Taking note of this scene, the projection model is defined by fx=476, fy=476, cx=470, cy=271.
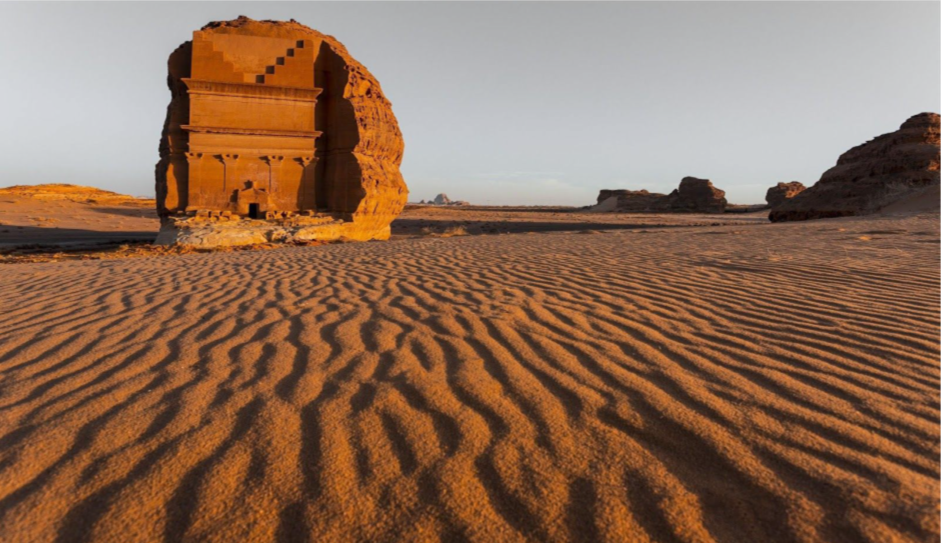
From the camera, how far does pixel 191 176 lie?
13.2m

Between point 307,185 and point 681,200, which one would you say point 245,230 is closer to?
point 307,185

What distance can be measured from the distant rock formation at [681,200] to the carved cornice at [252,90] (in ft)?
145

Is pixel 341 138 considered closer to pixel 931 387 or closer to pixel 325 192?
pixel 325 192

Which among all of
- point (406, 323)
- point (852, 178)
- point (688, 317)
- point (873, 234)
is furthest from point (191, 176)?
point (852, 178)

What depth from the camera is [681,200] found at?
5134 cm

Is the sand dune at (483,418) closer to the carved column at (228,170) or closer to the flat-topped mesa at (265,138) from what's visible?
the flat-topped mesa at (265,138)

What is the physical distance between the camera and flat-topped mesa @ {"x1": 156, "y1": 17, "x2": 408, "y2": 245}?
513 inches

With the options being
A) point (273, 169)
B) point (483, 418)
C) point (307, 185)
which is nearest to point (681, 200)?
point (307, 185)

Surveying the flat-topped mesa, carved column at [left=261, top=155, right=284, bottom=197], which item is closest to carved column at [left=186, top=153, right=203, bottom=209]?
the flat-topped mesa

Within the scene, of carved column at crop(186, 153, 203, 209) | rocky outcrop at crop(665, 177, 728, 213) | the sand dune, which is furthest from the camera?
rocky outcrop at crop(665, 177, 728, 213)

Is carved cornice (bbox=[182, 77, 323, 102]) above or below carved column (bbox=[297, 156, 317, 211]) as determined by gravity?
above

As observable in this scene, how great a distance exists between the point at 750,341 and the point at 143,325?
4180 millimetres

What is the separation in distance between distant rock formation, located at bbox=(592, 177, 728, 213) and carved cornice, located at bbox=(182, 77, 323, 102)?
145 ft

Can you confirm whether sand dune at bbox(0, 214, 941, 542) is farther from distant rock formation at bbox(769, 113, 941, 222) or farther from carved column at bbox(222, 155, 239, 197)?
distant rock formation at bbox(769, 113, 941, 222)
